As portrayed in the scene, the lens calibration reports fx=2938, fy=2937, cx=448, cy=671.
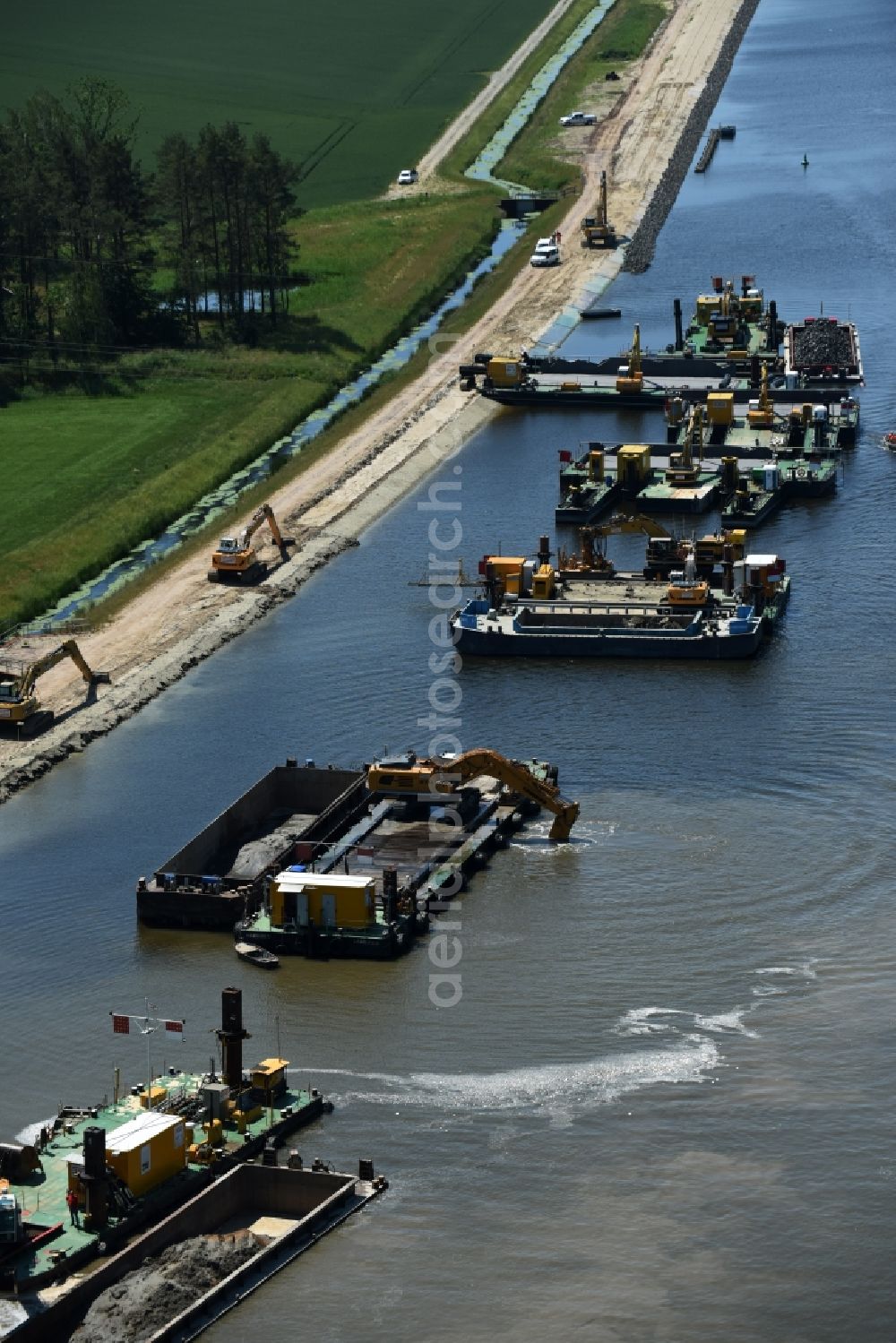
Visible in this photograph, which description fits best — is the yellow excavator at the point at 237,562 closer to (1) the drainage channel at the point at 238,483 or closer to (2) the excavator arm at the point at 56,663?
(1) the drainage channel at the point at 238,483

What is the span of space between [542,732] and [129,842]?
58.2 ft

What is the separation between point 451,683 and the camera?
11700 cm

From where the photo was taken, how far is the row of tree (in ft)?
600

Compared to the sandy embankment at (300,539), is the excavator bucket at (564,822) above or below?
below

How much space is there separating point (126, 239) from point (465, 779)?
99822mm

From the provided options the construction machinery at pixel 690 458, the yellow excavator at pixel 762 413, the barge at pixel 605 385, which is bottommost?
the construction machinery at pixel 690 458

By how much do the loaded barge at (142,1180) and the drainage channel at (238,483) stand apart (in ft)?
165

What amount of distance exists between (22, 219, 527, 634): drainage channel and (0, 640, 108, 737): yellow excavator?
390 inches

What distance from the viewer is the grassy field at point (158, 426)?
450 ft

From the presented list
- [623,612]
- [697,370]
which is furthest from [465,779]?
[697,370]

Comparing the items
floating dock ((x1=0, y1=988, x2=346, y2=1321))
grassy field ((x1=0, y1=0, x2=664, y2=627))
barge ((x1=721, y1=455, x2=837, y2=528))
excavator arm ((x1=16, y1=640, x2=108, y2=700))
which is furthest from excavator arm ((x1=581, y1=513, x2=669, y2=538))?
floating dock ((x1=0, y1=988, x2=346, y2=1321))

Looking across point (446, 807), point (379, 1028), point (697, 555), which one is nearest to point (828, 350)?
point (697, 555)

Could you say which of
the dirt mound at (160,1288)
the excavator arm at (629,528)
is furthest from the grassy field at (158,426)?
the dirt mound at (160,1288)

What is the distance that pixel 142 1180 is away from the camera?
240ft
